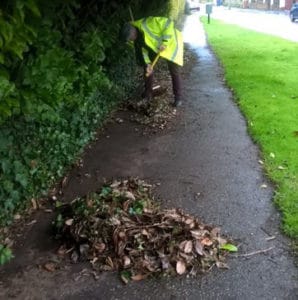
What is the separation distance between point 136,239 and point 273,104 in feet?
17.9

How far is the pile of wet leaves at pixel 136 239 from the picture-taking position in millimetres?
3713

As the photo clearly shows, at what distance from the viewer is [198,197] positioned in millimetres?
4965

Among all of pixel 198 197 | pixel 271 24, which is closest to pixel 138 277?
pixel 198 197

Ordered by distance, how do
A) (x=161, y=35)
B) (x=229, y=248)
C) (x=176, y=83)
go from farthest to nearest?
1. (x=176, y=83)
2. (x=161, y=35)
3. (x=229, y=248)

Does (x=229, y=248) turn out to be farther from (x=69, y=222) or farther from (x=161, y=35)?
(x=161, y=35)

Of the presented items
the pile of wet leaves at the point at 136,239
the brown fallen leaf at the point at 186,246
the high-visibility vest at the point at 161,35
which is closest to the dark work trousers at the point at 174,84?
the high-visibility vest at the point at 161,35

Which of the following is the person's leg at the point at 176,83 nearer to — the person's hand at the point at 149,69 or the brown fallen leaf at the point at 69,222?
the person's hand at the point at 149,69

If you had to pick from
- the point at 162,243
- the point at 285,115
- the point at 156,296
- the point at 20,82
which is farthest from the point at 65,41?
the point at 285,115

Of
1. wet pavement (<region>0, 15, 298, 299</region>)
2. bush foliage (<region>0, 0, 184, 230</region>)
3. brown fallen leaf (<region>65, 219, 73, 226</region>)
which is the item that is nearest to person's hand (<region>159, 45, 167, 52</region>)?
bush foliage (<region>0, 0, 184, 230</region>)

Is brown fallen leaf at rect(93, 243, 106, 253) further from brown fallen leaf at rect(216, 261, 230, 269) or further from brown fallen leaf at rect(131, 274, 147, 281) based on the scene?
brown fallen leaf at rect(216, 261, 230, 269)

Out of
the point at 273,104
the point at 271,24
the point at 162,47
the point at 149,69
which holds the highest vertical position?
the point at 162,47

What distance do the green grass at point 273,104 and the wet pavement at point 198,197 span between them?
0.16 m

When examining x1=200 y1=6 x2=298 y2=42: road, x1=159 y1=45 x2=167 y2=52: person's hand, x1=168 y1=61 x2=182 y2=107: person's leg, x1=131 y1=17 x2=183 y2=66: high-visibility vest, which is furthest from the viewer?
x1=200 y1=6 x2=298 y2=42: road

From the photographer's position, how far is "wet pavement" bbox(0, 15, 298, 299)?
3518 millimetres
